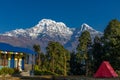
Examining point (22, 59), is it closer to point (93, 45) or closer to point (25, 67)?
point (25, 67)

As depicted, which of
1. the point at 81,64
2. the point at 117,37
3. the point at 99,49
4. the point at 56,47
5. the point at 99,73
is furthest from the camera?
the point at 56,47

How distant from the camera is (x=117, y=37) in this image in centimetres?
8119

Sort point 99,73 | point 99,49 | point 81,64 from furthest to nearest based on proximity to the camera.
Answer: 1. point 81,64
2. point 99,49
3. point 99,73

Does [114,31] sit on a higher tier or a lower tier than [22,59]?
higher

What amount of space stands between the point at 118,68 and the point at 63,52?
33123mm

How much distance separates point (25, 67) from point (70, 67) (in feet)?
131

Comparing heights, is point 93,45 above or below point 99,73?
above

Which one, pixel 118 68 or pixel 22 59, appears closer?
pixel 22 59

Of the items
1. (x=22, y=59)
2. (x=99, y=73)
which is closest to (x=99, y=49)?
(x=22, y=59)

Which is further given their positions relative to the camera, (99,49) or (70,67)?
(70,67)

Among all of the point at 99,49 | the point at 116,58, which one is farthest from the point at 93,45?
the point at 116,58

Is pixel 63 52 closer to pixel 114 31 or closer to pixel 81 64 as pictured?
pixel 81 64

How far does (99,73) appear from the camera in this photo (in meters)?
36.7

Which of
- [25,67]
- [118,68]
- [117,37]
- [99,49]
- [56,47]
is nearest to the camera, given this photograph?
[25,67]
